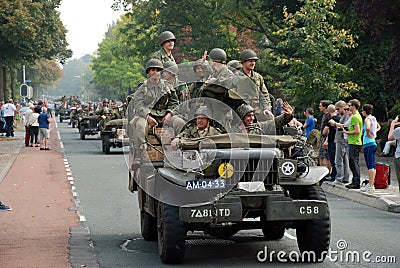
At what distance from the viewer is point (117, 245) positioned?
39.4 ft

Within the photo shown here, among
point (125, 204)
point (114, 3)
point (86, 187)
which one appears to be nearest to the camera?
point (125, 204)

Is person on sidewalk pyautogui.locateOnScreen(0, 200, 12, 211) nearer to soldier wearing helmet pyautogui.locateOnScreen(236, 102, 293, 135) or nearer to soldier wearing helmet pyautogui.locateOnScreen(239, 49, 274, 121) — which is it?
soldier wearing helmet pyautogui.locateOnScreen(239, 49, 274, 121)

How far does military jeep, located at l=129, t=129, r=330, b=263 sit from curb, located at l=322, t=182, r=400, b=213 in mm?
5644

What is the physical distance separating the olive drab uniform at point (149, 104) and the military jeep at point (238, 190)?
133 cm

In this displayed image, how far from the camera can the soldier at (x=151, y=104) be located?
39.1ft

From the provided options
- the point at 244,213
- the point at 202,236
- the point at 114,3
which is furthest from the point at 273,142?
the point at 114,3

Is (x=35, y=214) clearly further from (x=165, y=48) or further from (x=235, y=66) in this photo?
(x=235, y=66)

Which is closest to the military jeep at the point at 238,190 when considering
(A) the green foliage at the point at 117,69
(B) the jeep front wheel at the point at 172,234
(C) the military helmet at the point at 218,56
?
(B) the jeep front wheel at the point at 172,234

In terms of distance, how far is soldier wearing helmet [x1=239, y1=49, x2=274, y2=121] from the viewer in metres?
11.7

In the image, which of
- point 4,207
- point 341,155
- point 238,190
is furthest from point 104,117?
point 238,190

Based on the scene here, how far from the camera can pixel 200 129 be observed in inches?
427

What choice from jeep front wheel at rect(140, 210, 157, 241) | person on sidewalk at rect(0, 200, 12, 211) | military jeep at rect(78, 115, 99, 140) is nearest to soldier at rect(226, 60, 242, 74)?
jeep front wheel at rect(140, 210, 157, 241)

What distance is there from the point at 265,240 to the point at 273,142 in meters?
2.39

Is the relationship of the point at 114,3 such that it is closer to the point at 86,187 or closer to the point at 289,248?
the point at 86,187
